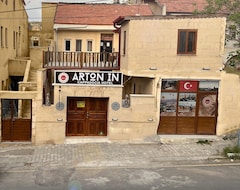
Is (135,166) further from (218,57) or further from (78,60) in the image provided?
(78,60)

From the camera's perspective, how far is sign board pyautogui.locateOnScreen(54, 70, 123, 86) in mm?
16156

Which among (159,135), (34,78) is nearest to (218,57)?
(159,135)

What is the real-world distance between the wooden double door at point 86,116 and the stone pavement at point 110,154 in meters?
0.91

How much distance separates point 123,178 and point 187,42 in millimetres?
8002

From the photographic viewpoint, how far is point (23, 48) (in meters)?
31.1

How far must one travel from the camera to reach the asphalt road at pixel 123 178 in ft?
36.9

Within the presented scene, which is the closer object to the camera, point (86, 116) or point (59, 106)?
point (59, 106)

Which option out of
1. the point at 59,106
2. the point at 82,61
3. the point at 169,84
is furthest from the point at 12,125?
the point at 169,84

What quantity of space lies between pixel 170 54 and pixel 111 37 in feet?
41.2

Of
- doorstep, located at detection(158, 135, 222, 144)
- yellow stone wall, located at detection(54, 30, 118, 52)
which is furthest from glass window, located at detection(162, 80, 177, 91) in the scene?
yellow stone wall, located at detection(54, 30, 118, 52)

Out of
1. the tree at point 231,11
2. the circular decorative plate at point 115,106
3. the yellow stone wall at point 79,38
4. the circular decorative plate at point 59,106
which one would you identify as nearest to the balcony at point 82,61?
the circular decorative plate at point 115,106

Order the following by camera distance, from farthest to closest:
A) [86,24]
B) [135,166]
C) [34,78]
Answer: [86,24], [34,78], [135,166]

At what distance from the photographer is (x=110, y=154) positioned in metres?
14.9

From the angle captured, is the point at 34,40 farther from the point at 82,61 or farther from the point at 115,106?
the point at 115,106
